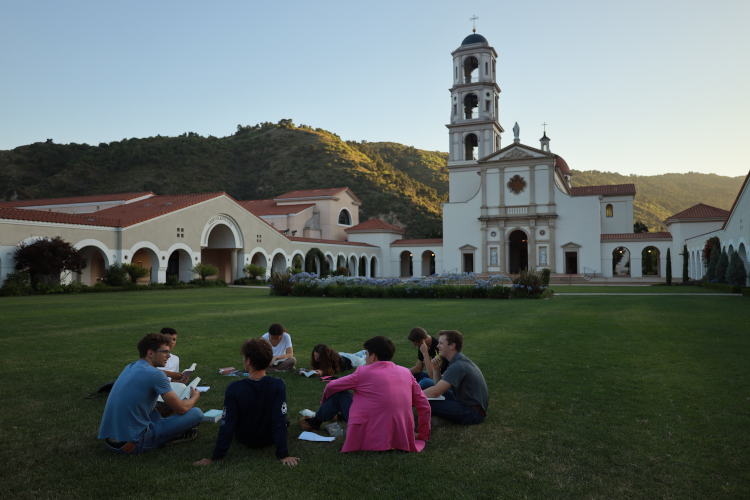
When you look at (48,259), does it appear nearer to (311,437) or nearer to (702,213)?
(311,437)

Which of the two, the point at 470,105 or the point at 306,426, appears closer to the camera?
the point at 306,426

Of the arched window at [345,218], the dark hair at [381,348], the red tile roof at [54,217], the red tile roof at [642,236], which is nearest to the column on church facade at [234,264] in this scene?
the red tile roof at [54,217]

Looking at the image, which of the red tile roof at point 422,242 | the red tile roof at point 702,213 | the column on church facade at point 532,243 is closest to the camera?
the red tile roof at point 702,213

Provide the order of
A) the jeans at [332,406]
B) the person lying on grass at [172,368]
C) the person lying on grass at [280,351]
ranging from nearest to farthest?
the jeans at [332,406] < the person lying on grass at [172,368] < the person lying on grass at [280,351]

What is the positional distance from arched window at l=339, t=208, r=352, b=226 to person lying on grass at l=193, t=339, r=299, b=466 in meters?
49.0

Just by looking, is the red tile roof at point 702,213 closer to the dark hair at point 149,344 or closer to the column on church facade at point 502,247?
the column on church facade at point 502,247

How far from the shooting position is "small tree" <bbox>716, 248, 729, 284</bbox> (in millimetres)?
26344

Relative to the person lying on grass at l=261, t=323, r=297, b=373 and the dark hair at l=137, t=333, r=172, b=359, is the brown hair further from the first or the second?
the dark hair at l=137, t=333, r=172, b=359

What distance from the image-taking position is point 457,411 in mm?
4906

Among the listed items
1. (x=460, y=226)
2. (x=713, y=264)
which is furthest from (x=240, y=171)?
(x=713, y=264)

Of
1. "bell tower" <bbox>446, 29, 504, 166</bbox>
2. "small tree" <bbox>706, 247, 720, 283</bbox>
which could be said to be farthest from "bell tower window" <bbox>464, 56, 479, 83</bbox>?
"small tree" <bbox>706, 247, 720, 283</bbox>

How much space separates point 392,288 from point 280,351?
1512 cm

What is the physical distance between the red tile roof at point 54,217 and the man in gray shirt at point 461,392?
2338 centimetres

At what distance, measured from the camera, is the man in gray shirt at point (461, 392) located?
4887mm
